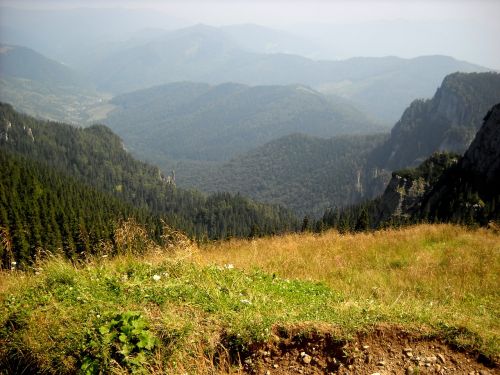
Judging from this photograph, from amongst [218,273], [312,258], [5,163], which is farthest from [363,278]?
[5,163]

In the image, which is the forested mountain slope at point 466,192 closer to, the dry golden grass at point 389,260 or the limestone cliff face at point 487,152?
the limestone cliff face at point 487,152

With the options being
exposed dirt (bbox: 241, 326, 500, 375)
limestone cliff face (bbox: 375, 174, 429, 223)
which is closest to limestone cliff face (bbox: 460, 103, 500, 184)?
limestone cliff face (bbox: 375, 174, 429, 223)

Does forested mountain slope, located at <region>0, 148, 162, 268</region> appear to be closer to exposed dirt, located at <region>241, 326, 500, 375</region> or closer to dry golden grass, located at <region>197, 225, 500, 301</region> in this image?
dry golden grass, located at <region>197, 225, 500, 301</region>

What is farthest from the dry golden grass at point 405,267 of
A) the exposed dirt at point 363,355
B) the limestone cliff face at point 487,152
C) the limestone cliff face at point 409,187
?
the limestone cliff face at point 409,187

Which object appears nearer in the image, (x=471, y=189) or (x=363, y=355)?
(x=363, y=355)

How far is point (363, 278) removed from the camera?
9.62 metres

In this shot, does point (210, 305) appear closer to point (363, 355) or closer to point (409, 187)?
point (363, 355)

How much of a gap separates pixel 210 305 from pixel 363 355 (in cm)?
279

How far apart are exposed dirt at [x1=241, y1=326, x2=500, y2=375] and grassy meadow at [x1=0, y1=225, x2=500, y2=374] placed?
17 centimetres

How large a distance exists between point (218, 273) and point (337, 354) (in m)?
3.46

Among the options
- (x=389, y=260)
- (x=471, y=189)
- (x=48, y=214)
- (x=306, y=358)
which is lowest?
(x=48, y=214)

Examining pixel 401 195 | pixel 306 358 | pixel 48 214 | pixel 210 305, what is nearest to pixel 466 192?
pixel 401 195

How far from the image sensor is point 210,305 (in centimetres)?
681

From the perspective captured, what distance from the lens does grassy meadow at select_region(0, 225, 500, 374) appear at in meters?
5.68
